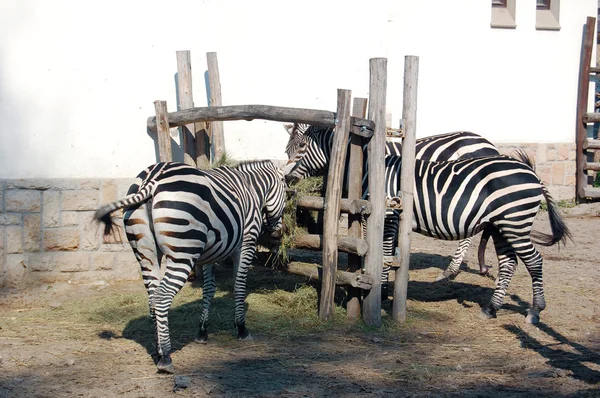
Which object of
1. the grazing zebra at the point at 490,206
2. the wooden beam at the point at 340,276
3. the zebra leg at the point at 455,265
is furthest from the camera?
the zebra leg at the point at 455,265

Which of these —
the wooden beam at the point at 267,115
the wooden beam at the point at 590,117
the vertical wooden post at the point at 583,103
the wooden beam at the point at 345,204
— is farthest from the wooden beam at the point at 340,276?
the wooden beam at the point at 590,117

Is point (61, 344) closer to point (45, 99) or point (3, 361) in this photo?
Result: point (3, 361)

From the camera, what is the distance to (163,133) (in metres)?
8.22

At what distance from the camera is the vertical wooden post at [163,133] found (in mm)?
8188

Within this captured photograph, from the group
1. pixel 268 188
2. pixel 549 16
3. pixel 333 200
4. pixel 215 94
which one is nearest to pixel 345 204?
pixel 333 200

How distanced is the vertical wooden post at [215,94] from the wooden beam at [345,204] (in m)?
1.75

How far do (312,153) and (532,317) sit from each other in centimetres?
286

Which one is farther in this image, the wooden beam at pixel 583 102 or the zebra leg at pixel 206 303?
the wooden beam at pixel 583 102

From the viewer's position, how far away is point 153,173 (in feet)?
18.9

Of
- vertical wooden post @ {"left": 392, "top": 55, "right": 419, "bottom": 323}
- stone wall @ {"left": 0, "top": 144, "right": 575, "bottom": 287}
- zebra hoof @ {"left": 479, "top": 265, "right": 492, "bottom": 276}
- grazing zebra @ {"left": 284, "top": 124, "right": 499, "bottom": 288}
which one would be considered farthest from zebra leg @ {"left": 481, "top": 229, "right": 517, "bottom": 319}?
stone wall @ {"left": 0, "top": 144, "right": 575, "bottom": 287}

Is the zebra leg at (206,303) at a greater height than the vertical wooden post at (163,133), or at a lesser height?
lesser

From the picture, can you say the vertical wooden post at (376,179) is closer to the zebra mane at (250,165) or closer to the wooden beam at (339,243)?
the wooden beam at (339,243)

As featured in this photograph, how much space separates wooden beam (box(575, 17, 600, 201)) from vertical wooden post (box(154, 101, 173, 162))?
8568 millimetres

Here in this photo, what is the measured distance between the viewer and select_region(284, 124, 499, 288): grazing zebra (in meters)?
7.50
